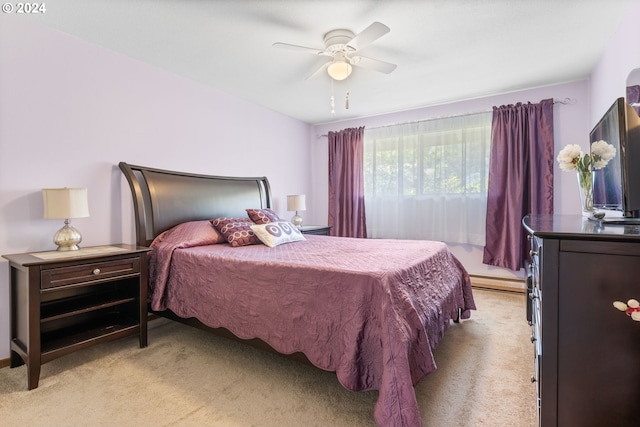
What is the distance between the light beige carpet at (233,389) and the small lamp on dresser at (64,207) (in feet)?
2.79

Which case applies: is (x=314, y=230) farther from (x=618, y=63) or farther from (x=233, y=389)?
(x=618, y=63)

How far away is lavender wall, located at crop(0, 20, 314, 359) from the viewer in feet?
7.09

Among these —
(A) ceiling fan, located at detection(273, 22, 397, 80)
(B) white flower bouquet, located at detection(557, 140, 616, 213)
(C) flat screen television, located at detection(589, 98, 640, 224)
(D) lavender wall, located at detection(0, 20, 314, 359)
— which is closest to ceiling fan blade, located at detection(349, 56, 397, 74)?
(A) ceiling fan, located at detection(273, 22, 397, 80)

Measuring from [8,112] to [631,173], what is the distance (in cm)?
371

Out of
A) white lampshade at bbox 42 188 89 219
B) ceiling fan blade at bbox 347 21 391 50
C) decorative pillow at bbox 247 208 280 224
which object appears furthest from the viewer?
decorative pillow at bbox 247 208 280 224

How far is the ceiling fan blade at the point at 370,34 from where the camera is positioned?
1992 mm

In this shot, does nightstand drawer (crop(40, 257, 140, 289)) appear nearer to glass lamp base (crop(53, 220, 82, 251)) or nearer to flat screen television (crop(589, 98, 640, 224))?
glass lamp base (crop(53, 220, 82, 251))

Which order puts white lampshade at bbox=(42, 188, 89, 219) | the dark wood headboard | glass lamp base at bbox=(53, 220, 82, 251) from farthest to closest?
the dark wood headboard
glass lamp base at bbox=(53, 220, 82, 251)
white lampshade at bbox=(42, 188, 89, 219)

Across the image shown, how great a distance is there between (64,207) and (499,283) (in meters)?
4.43

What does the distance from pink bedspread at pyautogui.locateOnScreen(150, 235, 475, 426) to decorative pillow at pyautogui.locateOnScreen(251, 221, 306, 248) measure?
14cm

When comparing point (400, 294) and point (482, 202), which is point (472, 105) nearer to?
point (482, 202)

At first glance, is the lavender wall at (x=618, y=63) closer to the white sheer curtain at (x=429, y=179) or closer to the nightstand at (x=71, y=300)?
the white sheer curtain at (x=429, y=179)

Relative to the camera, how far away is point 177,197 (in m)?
3.02

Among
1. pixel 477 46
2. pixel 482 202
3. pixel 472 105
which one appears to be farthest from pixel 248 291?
pixel 472 105
